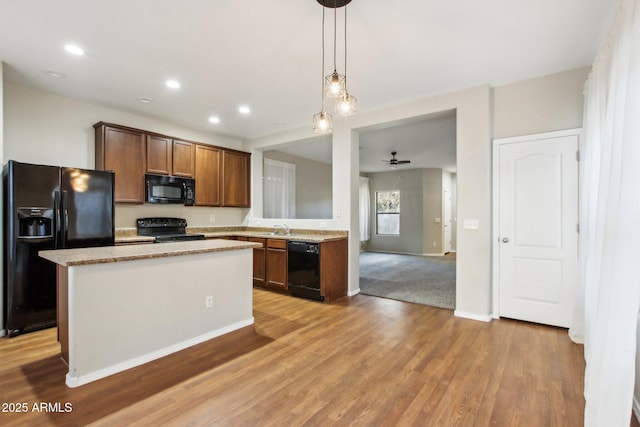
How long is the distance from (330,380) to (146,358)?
5.02 ft

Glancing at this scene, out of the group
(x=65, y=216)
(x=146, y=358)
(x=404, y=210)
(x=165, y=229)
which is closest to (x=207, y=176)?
(x=165, y=229)

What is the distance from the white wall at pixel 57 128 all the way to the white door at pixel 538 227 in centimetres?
489

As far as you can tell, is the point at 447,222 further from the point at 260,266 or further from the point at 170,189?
the point at 170,189

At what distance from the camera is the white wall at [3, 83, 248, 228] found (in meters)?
3.52

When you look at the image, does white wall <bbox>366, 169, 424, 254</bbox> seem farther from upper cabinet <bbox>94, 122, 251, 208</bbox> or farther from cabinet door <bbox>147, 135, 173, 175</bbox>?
cabinet door <bbox>147, 135, 173, 175</bbox>

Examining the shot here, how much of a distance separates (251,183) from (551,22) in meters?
4.85

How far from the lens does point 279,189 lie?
6887mm

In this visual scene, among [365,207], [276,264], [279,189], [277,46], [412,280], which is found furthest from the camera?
[365,207]

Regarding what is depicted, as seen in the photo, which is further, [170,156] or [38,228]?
[170,156]

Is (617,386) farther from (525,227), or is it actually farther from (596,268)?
(525,227)

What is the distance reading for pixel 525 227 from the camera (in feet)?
11.1

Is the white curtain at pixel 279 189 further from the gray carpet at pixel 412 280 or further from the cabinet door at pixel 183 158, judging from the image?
the gray carpet at pixel 412 280

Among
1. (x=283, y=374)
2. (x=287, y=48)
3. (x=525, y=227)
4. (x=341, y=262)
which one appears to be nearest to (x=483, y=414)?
(x=283, y=374)

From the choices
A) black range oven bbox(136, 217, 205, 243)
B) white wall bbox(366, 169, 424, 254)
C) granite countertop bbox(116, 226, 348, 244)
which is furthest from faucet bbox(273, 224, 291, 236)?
white wall bbox(366, 169, 424, 254)
